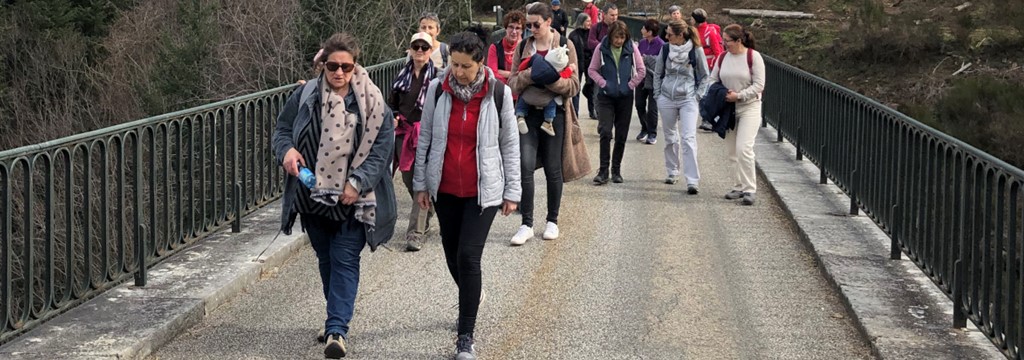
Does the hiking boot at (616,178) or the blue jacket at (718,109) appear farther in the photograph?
the hiking boot at (616,178)

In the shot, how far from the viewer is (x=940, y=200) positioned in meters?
7.73

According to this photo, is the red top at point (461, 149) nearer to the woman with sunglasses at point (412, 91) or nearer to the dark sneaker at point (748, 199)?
the woman with sunglasses at point (412, 91)

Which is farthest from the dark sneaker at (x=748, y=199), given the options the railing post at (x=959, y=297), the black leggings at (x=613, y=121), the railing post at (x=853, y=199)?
the railing post at (x=959, y=297)

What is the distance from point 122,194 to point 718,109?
19.7ft

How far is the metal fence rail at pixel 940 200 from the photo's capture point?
6219 mm

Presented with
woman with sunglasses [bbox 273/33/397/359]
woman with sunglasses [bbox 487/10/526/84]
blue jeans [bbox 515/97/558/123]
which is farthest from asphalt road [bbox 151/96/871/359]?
woman with sunglasses [bbox 487/10/526/84]

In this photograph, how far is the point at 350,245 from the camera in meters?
6.68

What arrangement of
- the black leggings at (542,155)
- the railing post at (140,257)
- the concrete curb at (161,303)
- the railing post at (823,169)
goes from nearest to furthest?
the concrete curb at (161,303)
the railing post at (140,257)
the black leggings at (542,155)
the railing post at (823,169)

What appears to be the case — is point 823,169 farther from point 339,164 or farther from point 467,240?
point 339,164

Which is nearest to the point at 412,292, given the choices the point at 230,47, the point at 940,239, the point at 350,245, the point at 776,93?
the point at 350,245

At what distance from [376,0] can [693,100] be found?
74.7 ft

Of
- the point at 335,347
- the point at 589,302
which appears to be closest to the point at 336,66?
the point at 335,347

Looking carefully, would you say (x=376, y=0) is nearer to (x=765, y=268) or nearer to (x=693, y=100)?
(x=693, y=100)

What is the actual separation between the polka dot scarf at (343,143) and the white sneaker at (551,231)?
142 inches
